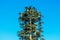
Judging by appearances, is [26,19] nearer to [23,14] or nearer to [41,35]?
Result: [23,14]

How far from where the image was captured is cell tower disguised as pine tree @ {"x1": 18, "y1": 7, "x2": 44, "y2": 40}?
51.8 metres

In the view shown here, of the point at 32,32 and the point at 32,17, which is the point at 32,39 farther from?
the point at 32,17

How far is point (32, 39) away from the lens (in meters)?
50.6

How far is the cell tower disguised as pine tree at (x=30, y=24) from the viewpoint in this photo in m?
51.8

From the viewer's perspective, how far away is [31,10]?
5316 cm

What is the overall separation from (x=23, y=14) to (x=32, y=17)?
2754mm

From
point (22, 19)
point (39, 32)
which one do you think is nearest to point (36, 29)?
point (39, 32)


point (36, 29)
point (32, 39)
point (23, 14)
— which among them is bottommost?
point (32, 39)

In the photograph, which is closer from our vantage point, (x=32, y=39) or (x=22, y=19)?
(x=32, y=39)

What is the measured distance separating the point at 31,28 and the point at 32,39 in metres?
3.02

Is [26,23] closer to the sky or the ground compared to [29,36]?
closer to the sky

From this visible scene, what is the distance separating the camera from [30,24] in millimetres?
52000

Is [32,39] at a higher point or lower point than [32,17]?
lower

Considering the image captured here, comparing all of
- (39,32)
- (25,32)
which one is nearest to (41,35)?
(39,32)
